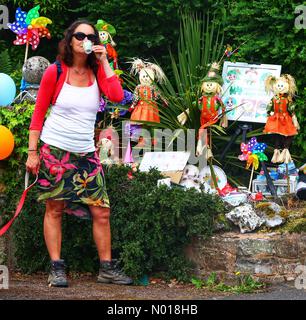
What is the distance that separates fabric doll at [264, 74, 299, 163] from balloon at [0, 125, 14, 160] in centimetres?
238

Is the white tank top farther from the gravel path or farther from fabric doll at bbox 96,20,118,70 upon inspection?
fabric doll at bbox 96,20,118,70

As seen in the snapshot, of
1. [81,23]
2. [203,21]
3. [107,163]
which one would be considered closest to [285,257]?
[107,163]

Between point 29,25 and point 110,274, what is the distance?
2.68m

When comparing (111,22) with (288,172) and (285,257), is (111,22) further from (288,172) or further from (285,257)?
(285,257)

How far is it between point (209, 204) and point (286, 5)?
234cm

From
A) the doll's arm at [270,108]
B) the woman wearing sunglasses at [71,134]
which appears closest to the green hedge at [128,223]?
the woman wearing sunglasses at [71,134]

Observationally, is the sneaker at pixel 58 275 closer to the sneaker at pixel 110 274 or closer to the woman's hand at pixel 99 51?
the sneaker at pixel 110 274

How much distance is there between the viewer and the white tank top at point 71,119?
5824 mm

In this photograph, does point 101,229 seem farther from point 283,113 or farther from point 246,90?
point 246,90

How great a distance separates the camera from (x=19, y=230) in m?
6.73

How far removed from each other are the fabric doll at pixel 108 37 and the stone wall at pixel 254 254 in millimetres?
2455

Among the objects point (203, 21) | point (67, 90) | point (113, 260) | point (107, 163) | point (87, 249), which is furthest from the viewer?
point (203, 21)

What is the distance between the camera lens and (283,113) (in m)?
7.48

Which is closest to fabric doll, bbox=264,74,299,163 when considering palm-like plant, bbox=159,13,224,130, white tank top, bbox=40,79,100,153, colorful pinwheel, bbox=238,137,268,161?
colorful pinwheel, bbox=238,137,268,161
